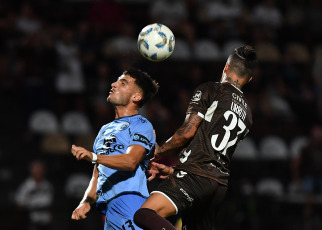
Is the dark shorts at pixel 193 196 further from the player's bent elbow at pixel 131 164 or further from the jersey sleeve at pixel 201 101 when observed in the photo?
the jersey sleeve at pixel 201 101

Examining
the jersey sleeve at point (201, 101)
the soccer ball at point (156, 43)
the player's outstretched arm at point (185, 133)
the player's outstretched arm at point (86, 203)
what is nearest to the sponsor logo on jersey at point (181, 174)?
the player's outstretched arm at point (185, 133)

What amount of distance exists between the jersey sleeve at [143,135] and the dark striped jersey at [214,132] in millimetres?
337

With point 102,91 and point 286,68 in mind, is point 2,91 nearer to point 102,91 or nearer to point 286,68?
point 102,91

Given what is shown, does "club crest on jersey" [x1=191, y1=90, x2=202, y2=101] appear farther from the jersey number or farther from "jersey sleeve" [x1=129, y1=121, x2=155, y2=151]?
"jersey sleeve" [x1=129, y1=121, x2=155, y2=151]

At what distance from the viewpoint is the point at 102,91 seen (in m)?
12.3

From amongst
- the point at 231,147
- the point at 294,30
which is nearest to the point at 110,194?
the point at 231,147

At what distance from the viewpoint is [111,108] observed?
11758mm

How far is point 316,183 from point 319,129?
1253mm

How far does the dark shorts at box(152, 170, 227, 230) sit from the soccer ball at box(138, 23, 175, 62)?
4.75 feet

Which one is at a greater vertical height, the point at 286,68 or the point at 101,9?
the point at 101,9

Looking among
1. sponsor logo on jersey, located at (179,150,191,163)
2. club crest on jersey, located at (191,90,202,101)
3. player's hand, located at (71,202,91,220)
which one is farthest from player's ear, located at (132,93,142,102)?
player's hand, located at (71,202,91,220)

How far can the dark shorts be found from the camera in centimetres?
548

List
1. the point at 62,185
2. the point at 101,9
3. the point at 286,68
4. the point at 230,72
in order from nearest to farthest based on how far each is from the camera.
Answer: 1. the point at 230,72
2. the point at 62,185
3. the point at 101,9
4. the point at 286,68

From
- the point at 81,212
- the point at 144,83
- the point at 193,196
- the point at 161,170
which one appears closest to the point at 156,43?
the point at 144,83
